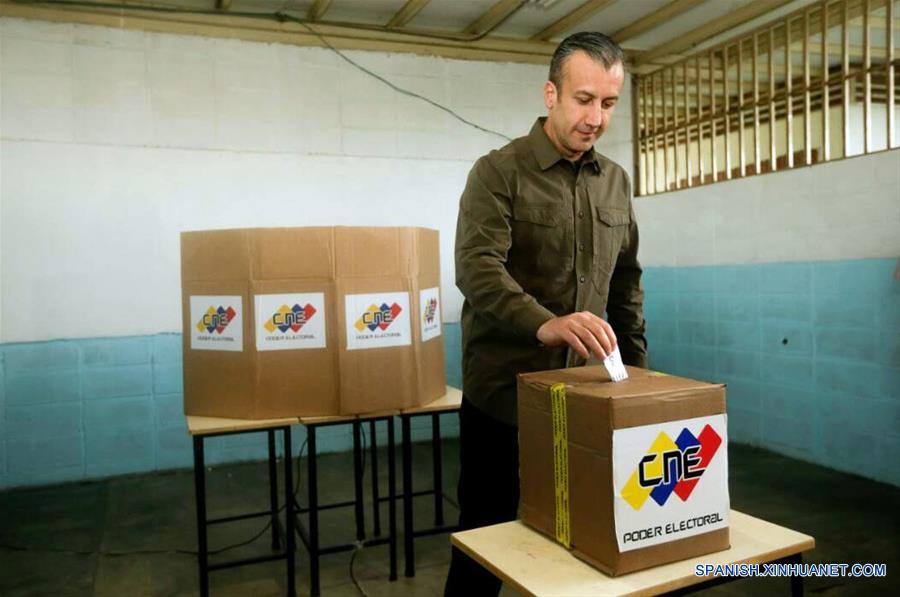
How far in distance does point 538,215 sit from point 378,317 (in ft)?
3.10

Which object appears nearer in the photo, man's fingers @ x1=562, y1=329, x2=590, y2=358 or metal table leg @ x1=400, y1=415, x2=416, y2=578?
man's fingers @ x1=562, y1=329, x2=590, y2=358

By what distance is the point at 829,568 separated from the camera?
A: 2436mm

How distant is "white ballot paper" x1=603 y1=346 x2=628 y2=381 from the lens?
1.14 metres

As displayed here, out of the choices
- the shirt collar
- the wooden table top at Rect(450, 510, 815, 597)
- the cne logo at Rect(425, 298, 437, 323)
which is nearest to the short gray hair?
the shirt collar

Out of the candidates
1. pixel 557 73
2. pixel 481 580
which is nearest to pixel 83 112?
pixel 557 73

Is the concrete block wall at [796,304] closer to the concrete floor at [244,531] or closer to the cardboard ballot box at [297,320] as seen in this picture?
the concrete floor at [244,531]

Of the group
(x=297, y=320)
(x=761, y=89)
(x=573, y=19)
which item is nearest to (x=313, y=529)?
(x=297, y=320)

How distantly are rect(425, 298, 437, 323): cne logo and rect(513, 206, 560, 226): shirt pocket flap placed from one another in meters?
1.00

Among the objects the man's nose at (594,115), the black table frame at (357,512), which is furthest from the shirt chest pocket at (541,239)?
the black table frame at (357,512)

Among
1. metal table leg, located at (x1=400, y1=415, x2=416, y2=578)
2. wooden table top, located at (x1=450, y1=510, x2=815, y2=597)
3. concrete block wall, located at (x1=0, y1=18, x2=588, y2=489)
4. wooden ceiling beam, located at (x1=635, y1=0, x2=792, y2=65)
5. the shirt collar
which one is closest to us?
wooden table top, located at (x1=450, y1=510, x2=815, y2=597)

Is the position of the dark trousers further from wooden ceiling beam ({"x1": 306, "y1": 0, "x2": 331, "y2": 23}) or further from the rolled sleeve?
wooden ceiling beam ({"x1": 306, "y1": 0, "x2": 331, "y2": 23})

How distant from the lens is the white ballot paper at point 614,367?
1.14 meters

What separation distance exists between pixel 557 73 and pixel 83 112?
311 cm

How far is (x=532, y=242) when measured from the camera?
1554mm
